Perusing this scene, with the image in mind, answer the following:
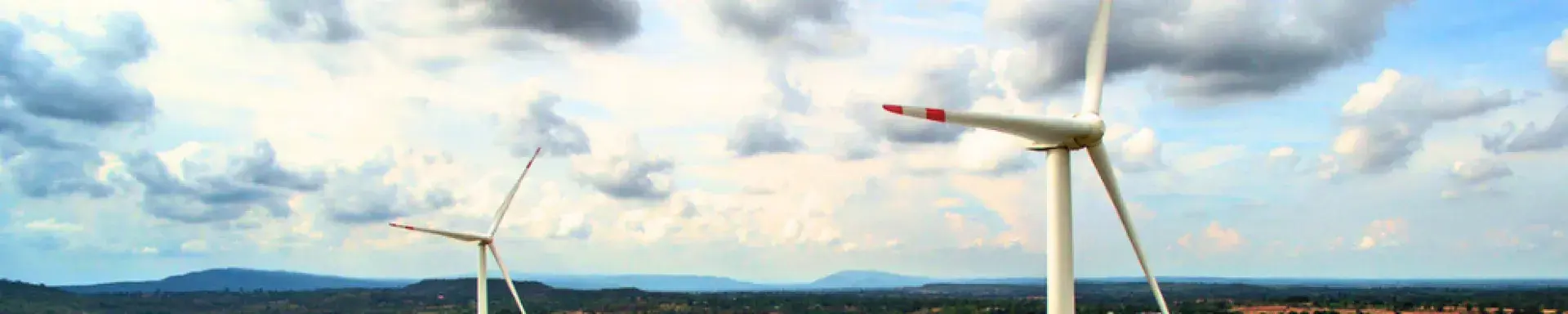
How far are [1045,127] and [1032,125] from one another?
24.6 inches

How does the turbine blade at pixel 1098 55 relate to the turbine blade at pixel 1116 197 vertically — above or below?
above

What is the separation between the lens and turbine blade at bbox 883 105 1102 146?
113 feet

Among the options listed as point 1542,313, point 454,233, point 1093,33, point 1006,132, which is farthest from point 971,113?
point 1542,313

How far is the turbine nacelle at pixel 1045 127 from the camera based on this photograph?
3481cm

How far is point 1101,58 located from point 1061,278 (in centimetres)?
1113

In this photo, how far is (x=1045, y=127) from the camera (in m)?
38.0

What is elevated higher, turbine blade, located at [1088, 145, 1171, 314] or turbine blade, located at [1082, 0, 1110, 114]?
turbine blade, located at [1082, 0, 1110, 114]

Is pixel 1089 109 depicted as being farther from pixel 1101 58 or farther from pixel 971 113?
pixel 971 113

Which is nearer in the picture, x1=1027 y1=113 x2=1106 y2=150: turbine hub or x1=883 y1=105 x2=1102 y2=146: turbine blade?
x1=883 y1=105 x2=1102 y2=146: turbine blade

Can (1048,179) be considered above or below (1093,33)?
below

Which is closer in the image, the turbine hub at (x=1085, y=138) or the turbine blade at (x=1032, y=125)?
the turbine blade at (x=1032, y=125)

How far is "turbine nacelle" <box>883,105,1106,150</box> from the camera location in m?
34.8

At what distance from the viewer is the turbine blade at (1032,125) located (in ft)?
113

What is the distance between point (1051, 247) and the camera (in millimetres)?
39594
